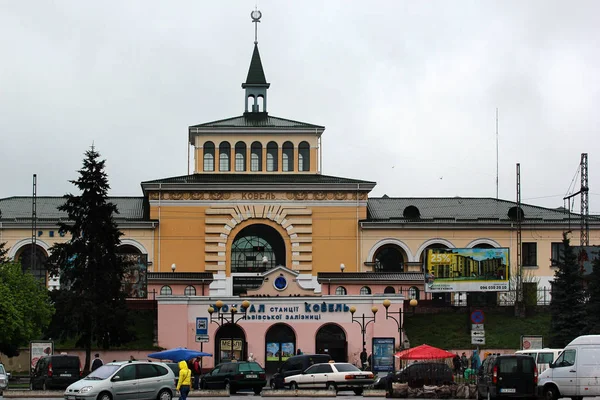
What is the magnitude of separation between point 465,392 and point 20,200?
5038cm

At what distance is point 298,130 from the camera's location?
264ft

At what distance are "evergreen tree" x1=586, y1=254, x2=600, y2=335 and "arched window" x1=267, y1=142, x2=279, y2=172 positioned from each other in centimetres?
2830

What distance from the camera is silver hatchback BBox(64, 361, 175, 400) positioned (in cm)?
3569

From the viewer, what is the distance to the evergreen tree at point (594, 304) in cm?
5572

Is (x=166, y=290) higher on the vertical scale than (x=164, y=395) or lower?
higher

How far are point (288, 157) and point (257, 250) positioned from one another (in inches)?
289

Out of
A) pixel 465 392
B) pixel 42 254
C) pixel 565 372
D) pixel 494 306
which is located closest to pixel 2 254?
pixel 42 254

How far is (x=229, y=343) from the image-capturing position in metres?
61.7

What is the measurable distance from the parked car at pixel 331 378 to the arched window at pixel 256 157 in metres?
34.1

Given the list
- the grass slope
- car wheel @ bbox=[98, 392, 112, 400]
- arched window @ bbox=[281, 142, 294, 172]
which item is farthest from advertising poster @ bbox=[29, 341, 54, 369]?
arched window @ bbox=[281, 142, 294, 172]

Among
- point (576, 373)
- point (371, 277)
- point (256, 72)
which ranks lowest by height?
point (576, 373)

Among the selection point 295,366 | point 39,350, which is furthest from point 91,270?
point 295,366

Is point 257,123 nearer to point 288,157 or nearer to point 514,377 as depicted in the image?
point 288,157

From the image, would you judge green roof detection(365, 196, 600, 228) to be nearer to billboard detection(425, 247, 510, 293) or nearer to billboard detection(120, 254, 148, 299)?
billboard detection(425, 247, 510, 293)
